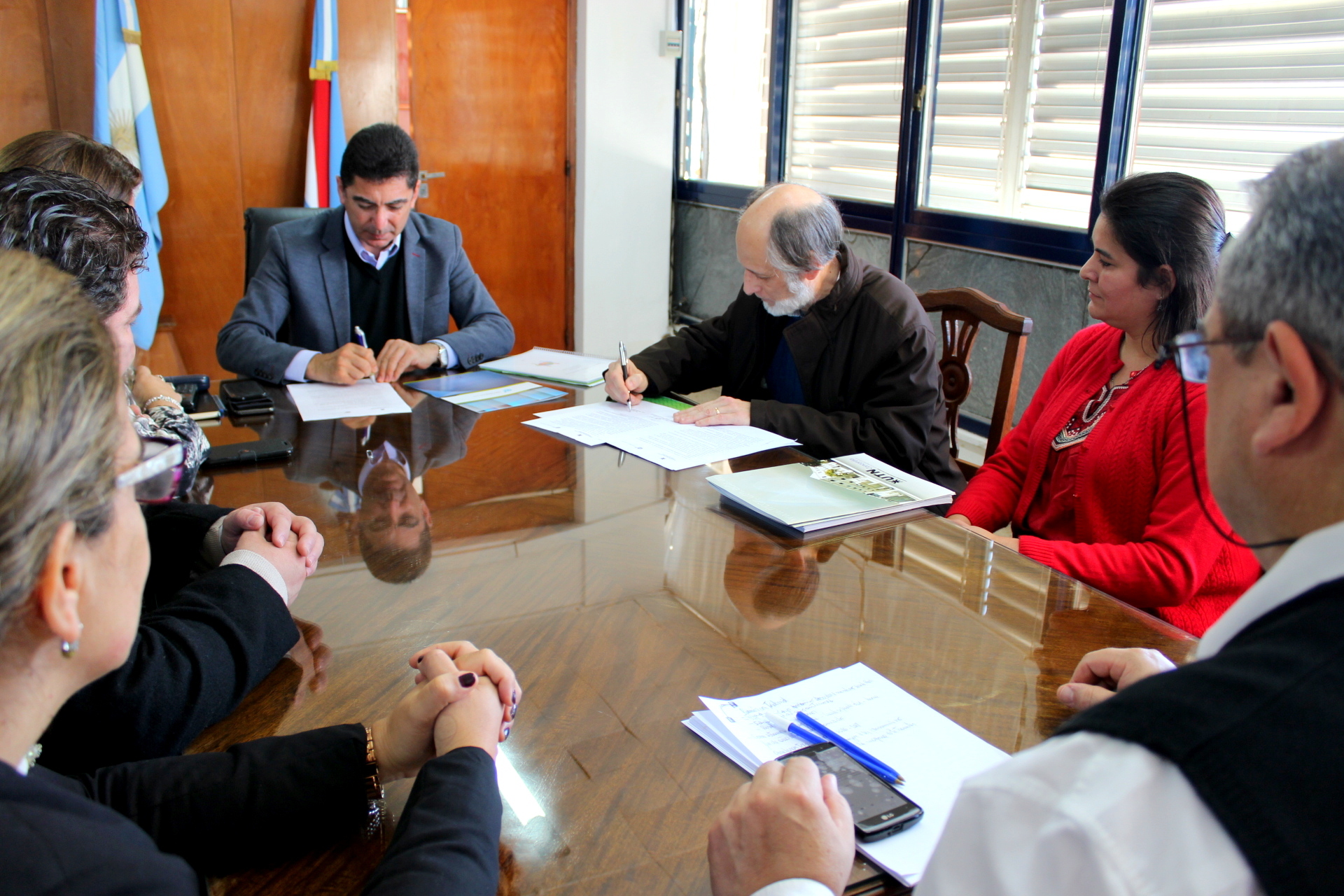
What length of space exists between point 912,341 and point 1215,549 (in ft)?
2.63

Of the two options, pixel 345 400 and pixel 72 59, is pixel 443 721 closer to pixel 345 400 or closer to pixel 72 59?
pixel 345 400

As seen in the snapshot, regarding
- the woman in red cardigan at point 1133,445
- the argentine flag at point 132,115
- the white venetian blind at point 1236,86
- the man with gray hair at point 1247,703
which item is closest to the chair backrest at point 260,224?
the argentine flag at point 132,115

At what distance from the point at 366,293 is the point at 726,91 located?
2864 mm

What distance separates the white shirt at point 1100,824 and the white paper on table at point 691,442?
1.18m

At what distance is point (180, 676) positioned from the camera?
95 cm

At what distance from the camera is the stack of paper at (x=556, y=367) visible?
2387mm

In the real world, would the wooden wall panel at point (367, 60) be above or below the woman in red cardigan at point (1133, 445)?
above

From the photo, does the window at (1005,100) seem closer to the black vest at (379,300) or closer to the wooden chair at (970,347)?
the wooden chair at (970,347)

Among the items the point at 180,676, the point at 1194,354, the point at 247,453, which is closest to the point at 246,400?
the point at 247,453

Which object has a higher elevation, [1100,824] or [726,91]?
[726,91]

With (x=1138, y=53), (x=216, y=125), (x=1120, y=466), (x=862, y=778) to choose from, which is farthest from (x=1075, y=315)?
(x=216, y=125)

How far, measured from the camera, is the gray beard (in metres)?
2.20

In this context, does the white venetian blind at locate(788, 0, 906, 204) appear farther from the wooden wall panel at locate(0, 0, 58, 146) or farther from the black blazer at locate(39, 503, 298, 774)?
the black blazer at locate(39, 503, 298, 774)

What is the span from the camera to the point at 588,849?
30.9 inches
